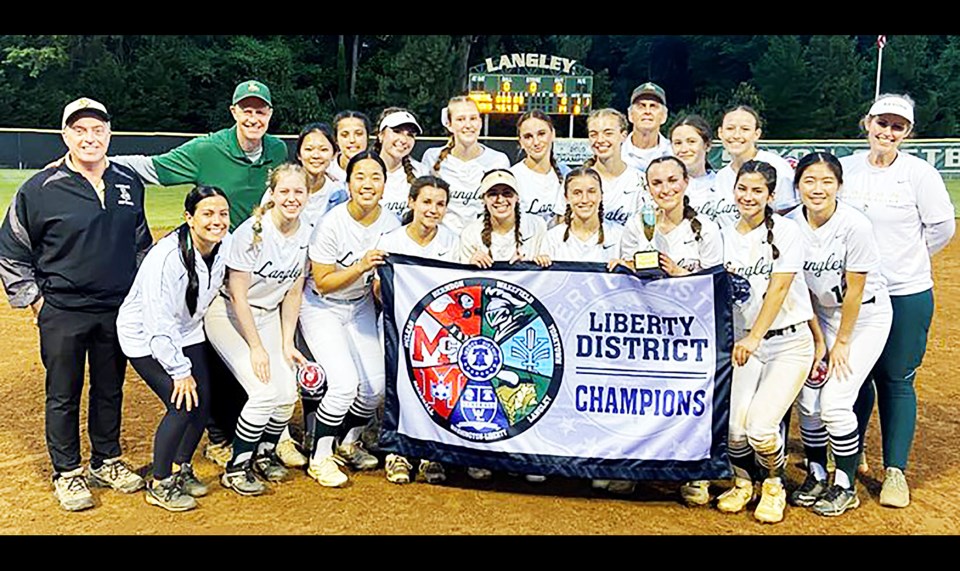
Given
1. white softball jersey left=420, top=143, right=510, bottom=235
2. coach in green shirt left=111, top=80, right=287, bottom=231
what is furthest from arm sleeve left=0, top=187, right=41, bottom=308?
white softball jersey left=420, top=143, right=510, bottom=235

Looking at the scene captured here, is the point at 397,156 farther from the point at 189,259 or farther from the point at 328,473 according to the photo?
the point at 328,473

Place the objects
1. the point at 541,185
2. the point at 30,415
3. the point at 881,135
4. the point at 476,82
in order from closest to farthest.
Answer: the point at 881,135, the point at 541,185, the point at 30,415, the point at 476,82

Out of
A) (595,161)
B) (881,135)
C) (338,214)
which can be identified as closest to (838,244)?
(881,135)

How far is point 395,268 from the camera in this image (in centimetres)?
521

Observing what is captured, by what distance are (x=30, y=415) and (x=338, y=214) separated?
309 cm

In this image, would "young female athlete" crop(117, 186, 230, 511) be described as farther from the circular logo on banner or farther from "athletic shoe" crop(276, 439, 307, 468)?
the circular logo on banner

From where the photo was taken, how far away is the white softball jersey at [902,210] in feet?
17.1

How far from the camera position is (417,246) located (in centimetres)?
532

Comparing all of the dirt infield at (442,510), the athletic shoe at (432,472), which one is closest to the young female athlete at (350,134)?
the athletic shoe at (432,472)

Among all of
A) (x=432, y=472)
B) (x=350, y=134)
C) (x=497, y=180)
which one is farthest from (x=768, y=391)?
(x=350, y=134)

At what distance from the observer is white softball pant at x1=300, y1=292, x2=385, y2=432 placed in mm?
5355

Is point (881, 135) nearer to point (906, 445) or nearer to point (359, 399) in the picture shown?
point (906, 445)

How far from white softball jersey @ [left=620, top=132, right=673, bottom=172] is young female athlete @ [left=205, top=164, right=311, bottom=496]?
2265 mm

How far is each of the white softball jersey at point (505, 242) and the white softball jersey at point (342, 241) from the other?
580mm
